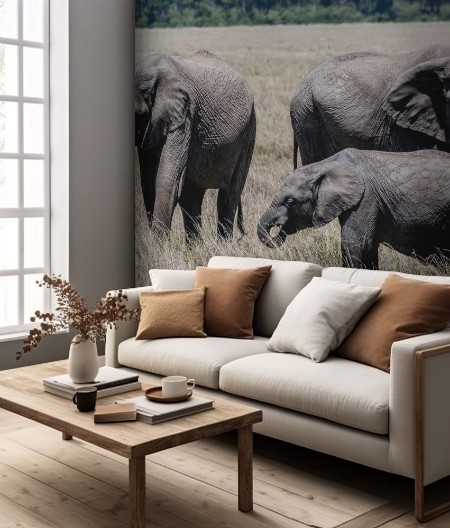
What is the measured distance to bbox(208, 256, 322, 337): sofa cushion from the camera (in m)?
4.66

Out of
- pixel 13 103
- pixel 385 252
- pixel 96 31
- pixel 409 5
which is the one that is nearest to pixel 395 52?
pixel 409 5

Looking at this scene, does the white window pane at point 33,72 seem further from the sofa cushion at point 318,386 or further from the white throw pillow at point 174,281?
the sofa cushion at point 318,386

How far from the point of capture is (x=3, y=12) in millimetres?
5758

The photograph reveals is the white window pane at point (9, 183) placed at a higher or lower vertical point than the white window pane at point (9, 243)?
higher

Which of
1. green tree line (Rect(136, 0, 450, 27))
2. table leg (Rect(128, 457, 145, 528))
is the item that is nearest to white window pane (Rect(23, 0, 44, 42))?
green tree line (Rect(136, 0, 450, 27))

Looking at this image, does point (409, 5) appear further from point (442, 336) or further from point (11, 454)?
point (11, 454)

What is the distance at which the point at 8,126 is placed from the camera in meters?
5.81

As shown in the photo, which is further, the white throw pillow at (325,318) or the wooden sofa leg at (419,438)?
the white throw pillow at (325,318)

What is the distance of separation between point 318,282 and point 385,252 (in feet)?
2.13

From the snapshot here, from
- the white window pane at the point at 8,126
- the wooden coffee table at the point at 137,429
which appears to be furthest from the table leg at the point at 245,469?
the white window pane at the point at 8,126

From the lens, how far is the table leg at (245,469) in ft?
11.2

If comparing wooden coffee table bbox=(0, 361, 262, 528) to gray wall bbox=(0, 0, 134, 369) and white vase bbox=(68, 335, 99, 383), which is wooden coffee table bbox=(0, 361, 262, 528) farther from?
gray wall bbox=(0, 0, 134, 369)

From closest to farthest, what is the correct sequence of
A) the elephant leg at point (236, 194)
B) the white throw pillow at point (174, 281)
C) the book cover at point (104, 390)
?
the book cover at point (104, 390), the white throw pillow at point (174, 281), the elephant leg at point (236, 194)

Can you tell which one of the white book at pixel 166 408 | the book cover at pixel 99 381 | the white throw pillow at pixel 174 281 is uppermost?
the white throw pillow at pixel 174 281
